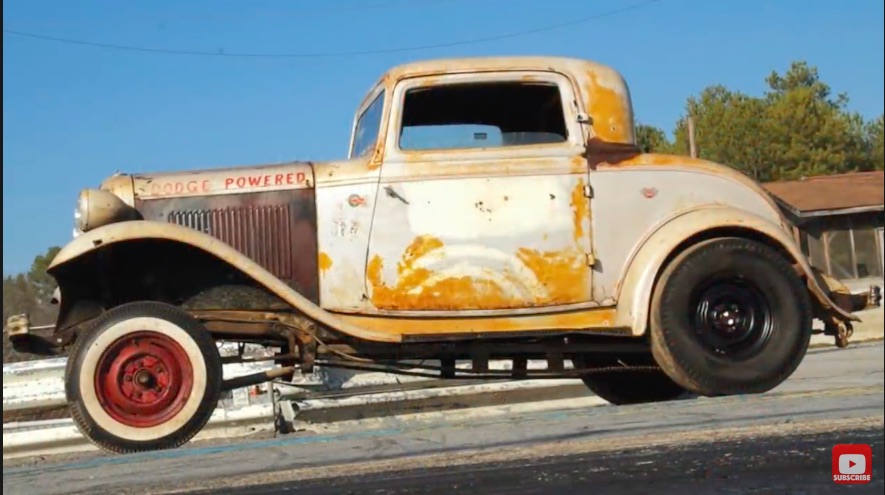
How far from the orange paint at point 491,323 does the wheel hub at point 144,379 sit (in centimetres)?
70

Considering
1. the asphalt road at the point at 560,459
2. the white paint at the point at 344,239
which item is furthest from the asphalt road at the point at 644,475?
the white paint at the point at 344,239

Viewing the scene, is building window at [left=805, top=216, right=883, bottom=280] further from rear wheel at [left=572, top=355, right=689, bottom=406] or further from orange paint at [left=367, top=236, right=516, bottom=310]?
orange paint at [left=367, top=236, right=516, bottom=310]

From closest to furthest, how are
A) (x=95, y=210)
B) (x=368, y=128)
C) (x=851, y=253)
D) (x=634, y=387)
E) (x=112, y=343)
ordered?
(x=112, y=343) → (x=95, y=210) → (x=368, y=128) → (x=634, y=387) → (x=851, y=253)

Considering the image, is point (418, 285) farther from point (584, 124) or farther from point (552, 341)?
point (584, 124)

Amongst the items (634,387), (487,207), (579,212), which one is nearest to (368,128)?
(487,207)

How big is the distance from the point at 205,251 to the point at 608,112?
72.6 inches

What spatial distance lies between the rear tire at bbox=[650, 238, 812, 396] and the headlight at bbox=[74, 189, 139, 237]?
2.23m

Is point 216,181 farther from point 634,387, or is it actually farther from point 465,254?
point 634,387

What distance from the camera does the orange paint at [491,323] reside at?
4105 mm

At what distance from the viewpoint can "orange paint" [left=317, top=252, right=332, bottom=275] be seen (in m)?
4.22

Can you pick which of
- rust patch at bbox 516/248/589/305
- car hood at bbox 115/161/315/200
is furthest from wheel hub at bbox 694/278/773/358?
car hood at bbox 115/161/315/200

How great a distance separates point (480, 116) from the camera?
4473mm

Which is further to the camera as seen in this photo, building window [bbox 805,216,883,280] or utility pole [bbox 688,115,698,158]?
building window [bbox 805,216,883,280]

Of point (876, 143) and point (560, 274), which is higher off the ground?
point (876, 143)
